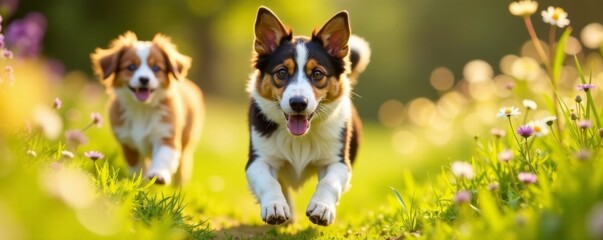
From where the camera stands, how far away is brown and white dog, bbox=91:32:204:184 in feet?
20.1

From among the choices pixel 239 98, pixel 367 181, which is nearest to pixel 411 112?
pixel 367 181

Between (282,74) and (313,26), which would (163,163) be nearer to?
(282,74)

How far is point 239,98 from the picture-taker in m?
27.9

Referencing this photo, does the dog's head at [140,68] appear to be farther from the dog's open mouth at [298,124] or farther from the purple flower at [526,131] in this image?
the purple flower at [526,131]

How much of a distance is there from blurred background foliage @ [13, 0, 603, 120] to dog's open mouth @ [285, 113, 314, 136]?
1201 cm

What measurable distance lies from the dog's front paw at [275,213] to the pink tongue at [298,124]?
527mm

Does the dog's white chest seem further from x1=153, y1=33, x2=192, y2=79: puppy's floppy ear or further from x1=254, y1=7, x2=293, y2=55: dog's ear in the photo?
x1=254, y1=7, x2=293, y2=55: dog's ear

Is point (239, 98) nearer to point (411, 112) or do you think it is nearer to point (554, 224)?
point (411, 112)

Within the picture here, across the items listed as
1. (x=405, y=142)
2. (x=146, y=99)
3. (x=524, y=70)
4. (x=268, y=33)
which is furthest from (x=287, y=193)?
(x=405, y=142)

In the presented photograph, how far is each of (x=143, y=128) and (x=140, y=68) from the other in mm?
533

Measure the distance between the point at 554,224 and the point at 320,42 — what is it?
8.22 feet

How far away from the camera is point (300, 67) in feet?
15.7

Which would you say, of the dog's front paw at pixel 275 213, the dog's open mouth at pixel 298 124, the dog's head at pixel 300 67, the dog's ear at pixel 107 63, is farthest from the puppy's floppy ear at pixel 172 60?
the dog's front paw at pixel 275 213

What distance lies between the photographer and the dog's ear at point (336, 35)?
16.5 ft
